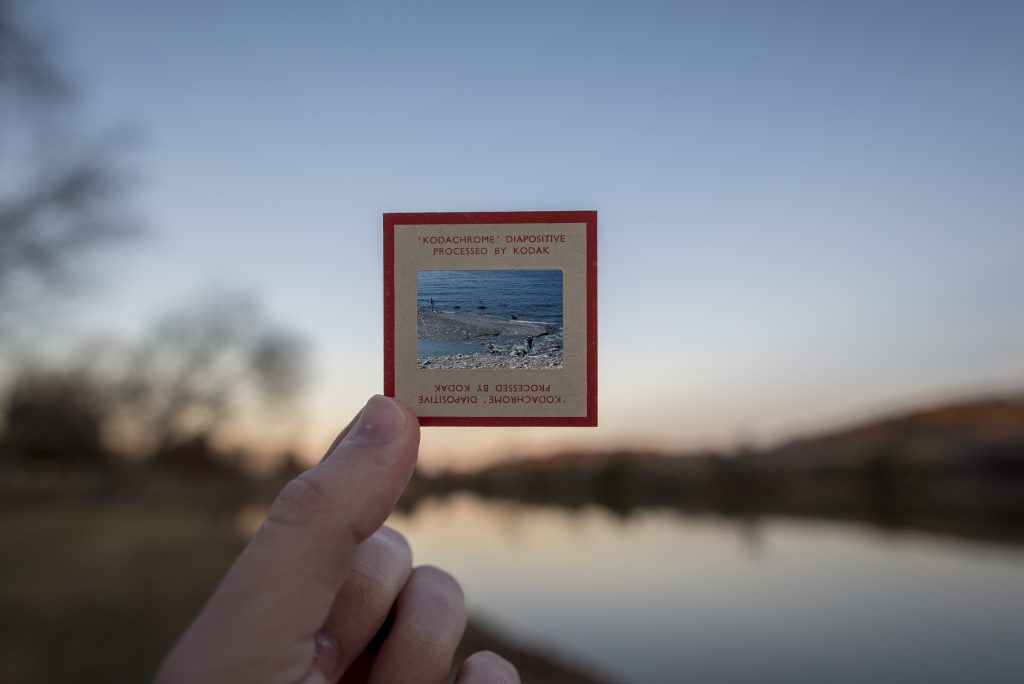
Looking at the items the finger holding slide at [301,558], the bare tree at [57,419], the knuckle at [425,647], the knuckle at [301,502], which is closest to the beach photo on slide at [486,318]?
the finger holding slide at [301,558]

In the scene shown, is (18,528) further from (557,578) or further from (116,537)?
(557,578)

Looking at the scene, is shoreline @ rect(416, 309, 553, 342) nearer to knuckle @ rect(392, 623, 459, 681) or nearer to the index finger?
the index finger

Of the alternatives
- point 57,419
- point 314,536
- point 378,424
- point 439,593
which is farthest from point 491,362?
point 57,419

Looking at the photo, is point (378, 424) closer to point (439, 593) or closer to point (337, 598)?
point (337, 598)

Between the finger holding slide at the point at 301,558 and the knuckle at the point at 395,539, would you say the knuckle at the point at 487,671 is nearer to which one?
the knuckle at the point at 395,539

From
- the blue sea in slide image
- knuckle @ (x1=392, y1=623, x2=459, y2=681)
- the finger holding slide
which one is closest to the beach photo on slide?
the blue sea in slide image
